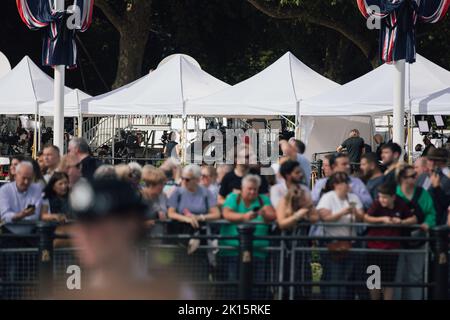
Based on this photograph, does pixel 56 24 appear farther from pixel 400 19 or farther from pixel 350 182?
pixel 350 182

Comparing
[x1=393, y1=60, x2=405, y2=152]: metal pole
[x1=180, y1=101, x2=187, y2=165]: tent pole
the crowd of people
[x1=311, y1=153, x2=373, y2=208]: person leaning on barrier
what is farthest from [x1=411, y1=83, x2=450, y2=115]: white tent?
the crowd of people

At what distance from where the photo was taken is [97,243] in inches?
134

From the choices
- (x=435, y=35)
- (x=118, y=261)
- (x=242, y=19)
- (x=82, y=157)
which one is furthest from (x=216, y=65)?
(x=118, y=261)

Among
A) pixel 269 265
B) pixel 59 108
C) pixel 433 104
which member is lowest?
pixel 269 265

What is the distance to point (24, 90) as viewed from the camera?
1097 inches

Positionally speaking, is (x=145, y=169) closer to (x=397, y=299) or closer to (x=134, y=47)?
(x=397, y=299)

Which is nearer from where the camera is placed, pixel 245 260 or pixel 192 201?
pixel 245 260

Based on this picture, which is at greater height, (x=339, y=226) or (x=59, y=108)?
(x=59, y=108)

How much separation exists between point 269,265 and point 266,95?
47.5 feet

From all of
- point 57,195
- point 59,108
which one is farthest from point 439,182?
point 59,108

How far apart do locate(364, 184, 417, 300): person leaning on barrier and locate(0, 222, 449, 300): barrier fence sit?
0.5 inches

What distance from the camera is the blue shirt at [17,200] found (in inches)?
411

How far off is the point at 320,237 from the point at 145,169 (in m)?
2.09

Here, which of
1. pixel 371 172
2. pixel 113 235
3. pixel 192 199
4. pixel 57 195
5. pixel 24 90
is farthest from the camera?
pixel 24 90
